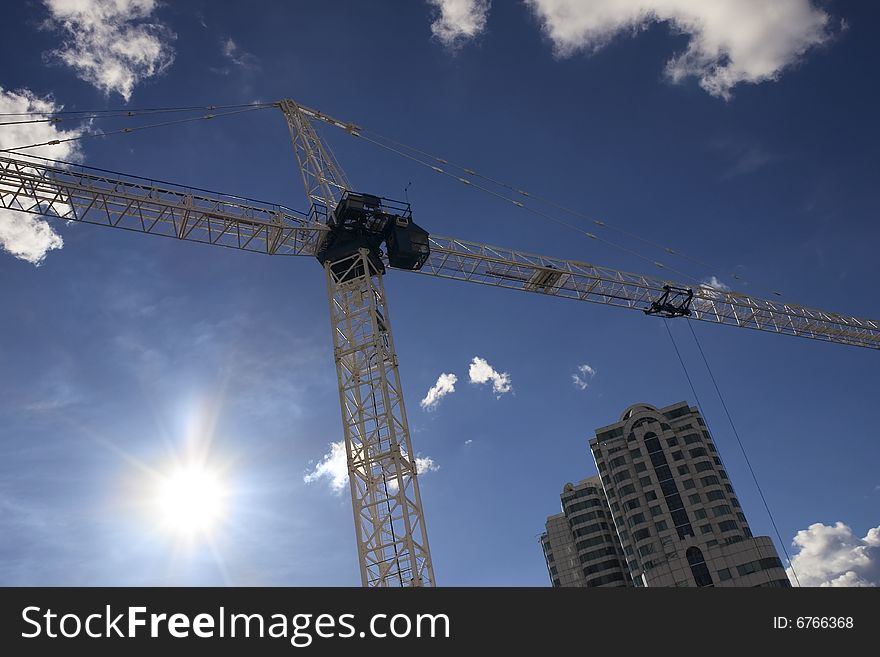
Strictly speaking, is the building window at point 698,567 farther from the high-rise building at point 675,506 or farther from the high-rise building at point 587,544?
the high-rise building at point 587,544

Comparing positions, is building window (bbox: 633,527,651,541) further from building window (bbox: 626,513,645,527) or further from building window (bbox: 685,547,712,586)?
building window (bbox: 685,547,712,586)

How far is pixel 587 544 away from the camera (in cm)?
10588

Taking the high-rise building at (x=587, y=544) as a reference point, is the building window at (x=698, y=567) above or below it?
below

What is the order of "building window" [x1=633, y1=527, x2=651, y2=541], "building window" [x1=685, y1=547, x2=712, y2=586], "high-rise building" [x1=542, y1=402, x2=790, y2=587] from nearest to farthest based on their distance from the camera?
1. "high-rise building" [x1=542, y1=402, x2=790, y2=587]
2. "building window" [x1=685, y1=547, x2=712, y2=586]
3. "building window" [x1=633, y1=527, x2=651, y2=541]

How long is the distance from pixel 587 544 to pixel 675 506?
1704cm

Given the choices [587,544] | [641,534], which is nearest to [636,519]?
[641,534]

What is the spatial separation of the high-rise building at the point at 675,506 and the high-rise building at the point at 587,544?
1400mm

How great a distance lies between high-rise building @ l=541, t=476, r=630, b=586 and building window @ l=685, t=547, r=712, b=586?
1566 cm

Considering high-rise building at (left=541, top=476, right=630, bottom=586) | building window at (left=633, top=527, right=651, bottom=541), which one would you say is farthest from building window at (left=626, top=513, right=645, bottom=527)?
high-rise building at (left=541, top=476, right=630, bottom=586)

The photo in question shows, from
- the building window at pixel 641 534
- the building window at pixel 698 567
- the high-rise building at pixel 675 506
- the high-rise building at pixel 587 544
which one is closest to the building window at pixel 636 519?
the high-rise building at pixel 675 506

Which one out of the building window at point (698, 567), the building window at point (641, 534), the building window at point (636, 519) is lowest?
the building window at point (698, 567)

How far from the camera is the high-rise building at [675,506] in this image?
85.8 metres

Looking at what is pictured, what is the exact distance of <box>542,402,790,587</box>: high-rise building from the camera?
8581cm
